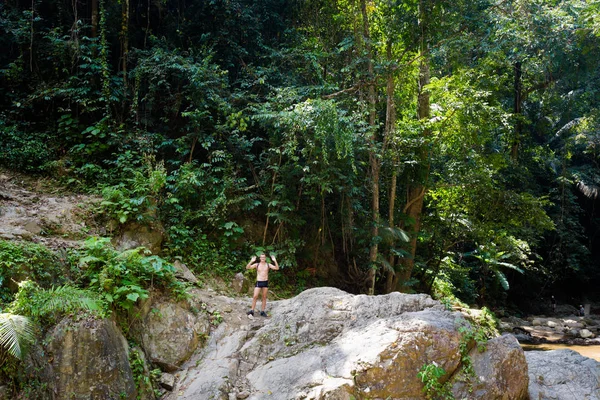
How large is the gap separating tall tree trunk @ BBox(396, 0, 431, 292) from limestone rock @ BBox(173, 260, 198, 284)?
6639 millimetres

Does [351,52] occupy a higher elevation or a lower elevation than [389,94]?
higher

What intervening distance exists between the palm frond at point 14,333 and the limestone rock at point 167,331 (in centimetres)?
172

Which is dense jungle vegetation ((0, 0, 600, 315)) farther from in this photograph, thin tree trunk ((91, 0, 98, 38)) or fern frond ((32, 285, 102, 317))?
fern frond ((32, 285, 102, 317))

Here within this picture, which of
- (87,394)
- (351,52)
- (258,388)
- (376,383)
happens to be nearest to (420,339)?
(376,383)

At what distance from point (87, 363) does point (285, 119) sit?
21.0 ft

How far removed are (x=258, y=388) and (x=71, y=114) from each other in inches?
350

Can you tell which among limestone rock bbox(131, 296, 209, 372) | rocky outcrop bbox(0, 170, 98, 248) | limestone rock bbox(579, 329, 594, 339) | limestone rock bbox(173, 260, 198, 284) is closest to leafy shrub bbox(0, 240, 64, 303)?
rocky outcrop bbox(0, 170, 98, 248)

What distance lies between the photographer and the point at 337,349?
20.0ft

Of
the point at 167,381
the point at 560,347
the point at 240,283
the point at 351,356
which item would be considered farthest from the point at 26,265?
the point at 560,347

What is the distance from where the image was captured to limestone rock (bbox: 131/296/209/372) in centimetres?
652

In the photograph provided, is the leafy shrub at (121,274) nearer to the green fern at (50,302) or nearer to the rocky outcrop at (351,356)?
the green fern at (50,302)

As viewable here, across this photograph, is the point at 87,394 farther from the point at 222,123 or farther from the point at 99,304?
the point at 222,123

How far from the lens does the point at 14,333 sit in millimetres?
4809

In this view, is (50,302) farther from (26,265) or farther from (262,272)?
(262,272)
